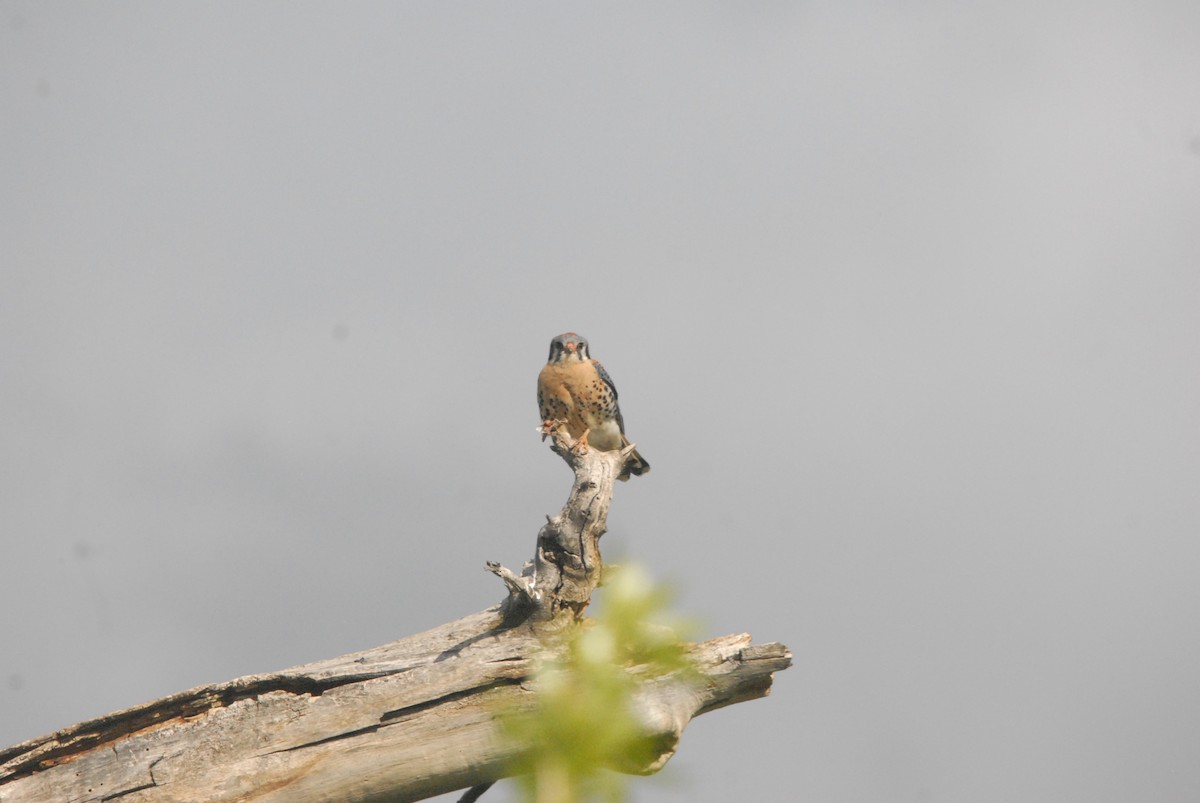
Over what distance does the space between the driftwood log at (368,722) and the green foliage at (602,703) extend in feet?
0.87

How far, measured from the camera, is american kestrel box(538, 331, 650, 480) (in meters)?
10.5

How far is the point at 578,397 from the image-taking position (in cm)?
1045

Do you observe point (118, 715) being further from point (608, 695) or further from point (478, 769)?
point (608, 695)

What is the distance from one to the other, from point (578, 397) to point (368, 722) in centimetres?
429

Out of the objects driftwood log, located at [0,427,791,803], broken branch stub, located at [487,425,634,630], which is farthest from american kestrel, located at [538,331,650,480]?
driftwood log, located at [0,427,791,803]

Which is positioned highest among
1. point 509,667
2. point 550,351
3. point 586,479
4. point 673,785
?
point 550,351

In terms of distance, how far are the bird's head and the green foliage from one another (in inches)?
173

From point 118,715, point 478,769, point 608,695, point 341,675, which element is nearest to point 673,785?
point 608,695

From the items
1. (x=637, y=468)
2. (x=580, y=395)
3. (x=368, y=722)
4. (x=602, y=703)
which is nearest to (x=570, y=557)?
(x=368, y=722)

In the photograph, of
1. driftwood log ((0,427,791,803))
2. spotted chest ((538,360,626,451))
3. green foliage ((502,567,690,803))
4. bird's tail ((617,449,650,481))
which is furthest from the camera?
bird's tail ((617,449,650,481))

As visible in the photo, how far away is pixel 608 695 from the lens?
5117 millimetres

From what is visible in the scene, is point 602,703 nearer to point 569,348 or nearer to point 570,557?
point 570,557

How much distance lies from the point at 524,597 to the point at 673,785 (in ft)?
5.48

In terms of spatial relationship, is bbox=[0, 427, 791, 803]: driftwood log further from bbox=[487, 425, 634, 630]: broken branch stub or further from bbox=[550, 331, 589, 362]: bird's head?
bbox=[550, 331, 589, 362]: bird's head
